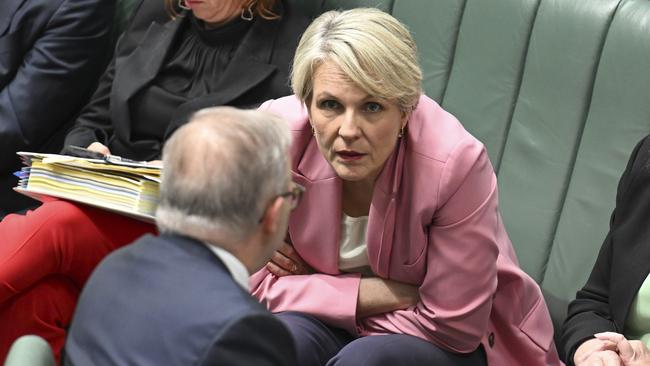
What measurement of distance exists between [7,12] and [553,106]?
168cm

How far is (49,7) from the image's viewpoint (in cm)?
334

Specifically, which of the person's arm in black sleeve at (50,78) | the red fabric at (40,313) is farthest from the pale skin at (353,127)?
the person's arm in black sleeve at (50,78)

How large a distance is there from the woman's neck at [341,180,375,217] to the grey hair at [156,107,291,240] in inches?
30.2

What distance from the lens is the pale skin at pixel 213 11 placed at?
305 cm

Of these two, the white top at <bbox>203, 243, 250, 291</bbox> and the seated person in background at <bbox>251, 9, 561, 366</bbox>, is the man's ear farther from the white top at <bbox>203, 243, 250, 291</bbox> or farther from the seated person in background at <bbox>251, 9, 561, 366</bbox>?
the seated person in background at <bbox>251, 9, 561, 366</bbox>

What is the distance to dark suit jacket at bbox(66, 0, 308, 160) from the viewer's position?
302 centimetres

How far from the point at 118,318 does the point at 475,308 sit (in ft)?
3.12

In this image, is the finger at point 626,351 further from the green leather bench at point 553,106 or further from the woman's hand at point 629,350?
the green leather bench at point 553,106

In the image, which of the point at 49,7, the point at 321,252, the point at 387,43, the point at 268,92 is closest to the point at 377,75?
the point at 387,43

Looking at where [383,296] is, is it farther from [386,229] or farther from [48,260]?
[48,260]

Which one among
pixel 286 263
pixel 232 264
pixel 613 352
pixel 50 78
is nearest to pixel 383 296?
pixel 286 263

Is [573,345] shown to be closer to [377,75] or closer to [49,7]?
[377,75]

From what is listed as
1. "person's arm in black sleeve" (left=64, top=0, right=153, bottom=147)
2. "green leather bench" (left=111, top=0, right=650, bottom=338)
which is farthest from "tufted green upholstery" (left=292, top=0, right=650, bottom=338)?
"person's arm in black sleeve" (left=64, top=0, right=153, bottom=147)

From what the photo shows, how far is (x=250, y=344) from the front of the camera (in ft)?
5.04
